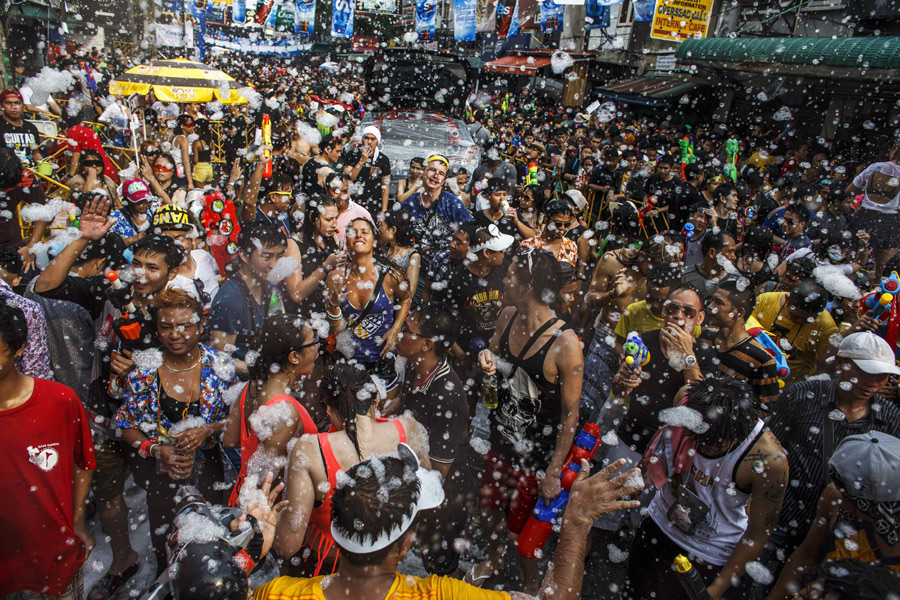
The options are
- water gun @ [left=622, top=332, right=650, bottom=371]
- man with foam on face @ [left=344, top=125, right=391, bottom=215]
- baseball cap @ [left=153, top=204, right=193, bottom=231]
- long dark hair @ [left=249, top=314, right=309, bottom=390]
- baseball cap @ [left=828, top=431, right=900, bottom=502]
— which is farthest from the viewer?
man with foam on face @ [left=344, top=125, right=391, bottom=215]

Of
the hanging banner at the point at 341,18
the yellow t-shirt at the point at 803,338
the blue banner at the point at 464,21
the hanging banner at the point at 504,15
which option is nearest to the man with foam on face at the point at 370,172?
the yellow t-shirt at the point at 803,338

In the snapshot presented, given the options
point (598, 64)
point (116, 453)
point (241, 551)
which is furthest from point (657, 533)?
point (598, 64)

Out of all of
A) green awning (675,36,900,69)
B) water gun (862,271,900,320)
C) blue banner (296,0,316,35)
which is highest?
blue banner (296,0,316,35)

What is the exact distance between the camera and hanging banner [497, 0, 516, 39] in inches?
998

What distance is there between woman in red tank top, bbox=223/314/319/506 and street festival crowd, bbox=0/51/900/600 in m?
0.01

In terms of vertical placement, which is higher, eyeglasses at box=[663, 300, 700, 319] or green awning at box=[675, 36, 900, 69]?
green awning at box=[675, 36, 900, 69]

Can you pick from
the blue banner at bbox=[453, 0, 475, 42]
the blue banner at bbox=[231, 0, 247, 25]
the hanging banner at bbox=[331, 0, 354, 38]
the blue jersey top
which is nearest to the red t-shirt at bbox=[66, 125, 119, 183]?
the blue jersey top

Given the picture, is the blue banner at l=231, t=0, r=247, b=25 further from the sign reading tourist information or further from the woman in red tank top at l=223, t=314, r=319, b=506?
the woman in red tank top at l=223, t=314, r=319, b=506

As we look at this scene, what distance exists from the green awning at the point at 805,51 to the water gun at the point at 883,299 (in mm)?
8408

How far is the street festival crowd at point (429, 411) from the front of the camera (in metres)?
1.81

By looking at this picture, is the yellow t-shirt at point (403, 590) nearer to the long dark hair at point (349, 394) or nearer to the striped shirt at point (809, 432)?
the long dark hair at point (349, 394)

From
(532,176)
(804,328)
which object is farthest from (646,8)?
(804,328)

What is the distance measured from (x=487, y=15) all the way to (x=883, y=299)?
27.8 meters

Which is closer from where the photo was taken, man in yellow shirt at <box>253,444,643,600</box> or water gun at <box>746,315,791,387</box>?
man in yellow shirt at <box>253,444,643,600</box>
